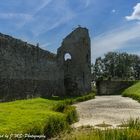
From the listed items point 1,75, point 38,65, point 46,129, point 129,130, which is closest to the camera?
point 129,130

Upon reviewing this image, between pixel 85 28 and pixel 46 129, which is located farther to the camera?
pixel 85 28

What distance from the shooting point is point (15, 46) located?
23.9 m

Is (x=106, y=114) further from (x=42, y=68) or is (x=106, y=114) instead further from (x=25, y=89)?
(x=42, y=68)

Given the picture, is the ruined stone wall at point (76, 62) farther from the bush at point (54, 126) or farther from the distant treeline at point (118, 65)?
the distant treeline at point (118, 65)

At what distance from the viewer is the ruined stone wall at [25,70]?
2205 cm

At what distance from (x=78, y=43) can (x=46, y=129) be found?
32126 mm

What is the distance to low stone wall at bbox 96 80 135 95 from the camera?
56531 millimetres

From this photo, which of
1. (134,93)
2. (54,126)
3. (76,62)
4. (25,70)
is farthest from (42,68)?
(54,126)

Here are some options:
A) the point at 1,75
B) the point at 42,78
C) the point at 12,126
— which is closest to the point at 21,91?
the point at 1,75

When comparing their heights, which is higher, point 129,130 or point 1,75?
point 1,75

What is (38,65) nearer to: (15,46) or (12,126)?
(15,46)

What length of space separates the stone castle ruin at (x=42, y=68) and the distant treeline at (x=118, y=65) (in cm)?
4461

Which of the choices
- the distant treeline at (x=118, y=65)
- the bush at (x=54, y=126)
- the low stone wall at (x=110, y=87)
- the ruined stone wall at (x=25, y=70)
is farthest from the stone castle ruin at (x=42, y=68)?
the distant treeline at (x=118, y=65)

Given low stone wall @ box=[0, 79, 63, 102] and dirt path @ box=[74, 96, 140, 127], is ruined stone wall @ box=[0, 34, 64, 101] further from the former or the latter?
dirt path @ box=[74, 96, 140, 127]
